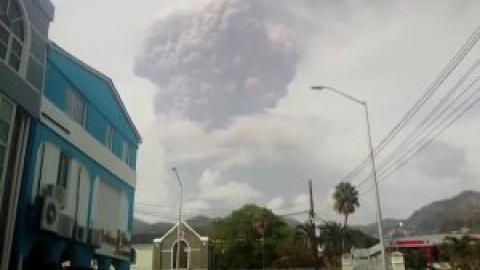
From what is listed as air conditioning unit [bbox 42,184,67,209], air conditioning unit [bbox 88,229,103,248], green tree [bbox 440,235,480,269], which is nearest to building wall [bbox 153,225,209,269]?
green tree [bbox 440,235,480,269]

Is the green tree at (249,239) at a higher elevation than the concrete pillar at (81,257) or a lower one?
higher

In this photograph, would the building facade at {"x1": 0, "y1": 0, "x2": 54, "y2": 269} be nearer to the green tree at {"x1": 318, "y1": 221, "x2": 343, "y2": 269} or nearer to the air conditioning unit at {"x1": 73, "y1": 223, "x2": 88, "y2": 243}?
the air conditioning unit at {"x1": 73, "y1": 223, "x2": 88, "y2": 243}

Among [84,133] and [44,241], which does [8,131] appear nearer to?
[44,241]

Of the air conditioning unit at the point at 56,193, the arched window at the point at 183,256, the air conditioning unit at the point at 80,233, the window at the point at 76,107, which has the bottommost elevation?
the air conditioning unit at the point at 80,233

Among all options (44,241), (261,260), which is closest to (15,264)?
(44,241)

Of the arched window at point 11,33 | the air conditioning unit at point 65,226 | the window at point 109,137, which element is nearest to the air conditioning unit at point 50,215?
the air conditioning unit at point 65,226

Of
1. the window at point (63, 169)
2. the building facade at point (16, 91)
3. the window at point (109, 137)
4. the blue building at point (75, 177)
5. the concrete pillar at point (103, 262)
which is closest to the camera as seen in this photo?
the building facade at point (16, 91)

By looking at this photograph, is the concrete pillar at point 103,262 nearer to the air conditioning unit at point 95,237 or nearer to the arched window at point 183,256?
the air conditioning unit at point 95,237

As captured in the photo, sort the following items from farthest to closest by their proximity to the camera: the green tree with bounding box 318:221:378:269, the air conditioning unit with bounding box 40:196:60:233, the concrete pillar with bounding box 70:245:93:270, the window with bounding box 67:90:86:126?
the green tree with bounding box 318:221:378:269, the concrete pillar with bounding box 70:245:93:270, the window with bounding box 67:90:86:126, the air conditioning unit with bounding box 40:196:60:233
